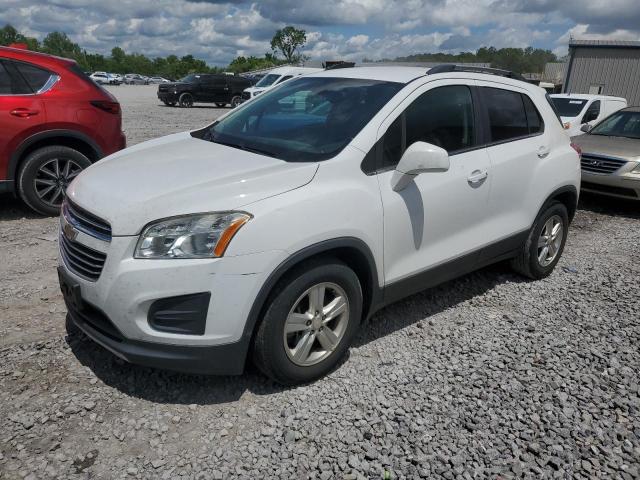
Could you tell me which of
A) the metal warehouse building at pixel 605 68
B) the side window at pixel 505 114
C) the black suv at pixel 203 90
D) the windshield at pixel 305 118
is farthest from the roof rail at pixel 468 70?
the metal warehouse building at pixel 605 68

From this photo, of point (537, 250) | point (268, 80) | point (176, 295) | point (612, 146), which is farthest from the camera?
point (268, 80)

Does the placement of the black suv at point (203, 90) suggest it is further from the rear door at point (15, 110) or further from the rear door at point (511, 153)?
the rear door at point (511, 153)

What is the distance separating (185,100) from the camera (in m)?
26.3

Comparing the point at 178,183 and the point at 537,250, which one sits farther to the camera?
the point at 537,250

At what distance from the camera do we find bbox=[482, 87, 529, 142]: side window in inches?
158

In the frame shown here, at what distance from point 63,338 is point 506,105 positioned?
3.63 meters

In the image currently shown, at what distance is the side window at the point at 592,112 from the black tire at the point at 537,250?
345 inches

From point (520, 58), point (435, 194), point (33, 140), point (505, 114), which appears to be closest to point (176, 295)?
point (435, 194)

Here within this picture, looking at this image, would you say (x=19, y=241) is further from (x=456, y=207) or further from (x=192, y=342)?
(x=456, y=207)

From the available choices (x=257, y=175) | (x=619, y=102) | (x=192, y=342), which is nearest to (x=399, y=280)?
(x=257, y=175)

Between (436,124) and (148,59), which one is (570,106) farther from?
(148,59)

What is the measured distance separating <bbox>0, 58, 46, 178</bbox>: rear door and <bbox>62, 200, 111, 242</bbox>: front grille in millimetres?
3054

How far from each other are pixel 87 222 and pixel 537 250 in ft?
11.8

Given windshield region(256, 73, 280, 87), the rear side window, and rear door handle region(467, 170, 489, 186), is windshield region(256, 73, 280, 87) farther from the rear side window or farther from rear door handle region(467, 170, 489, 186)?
rear door handle region(467, 170, 489, 186)
